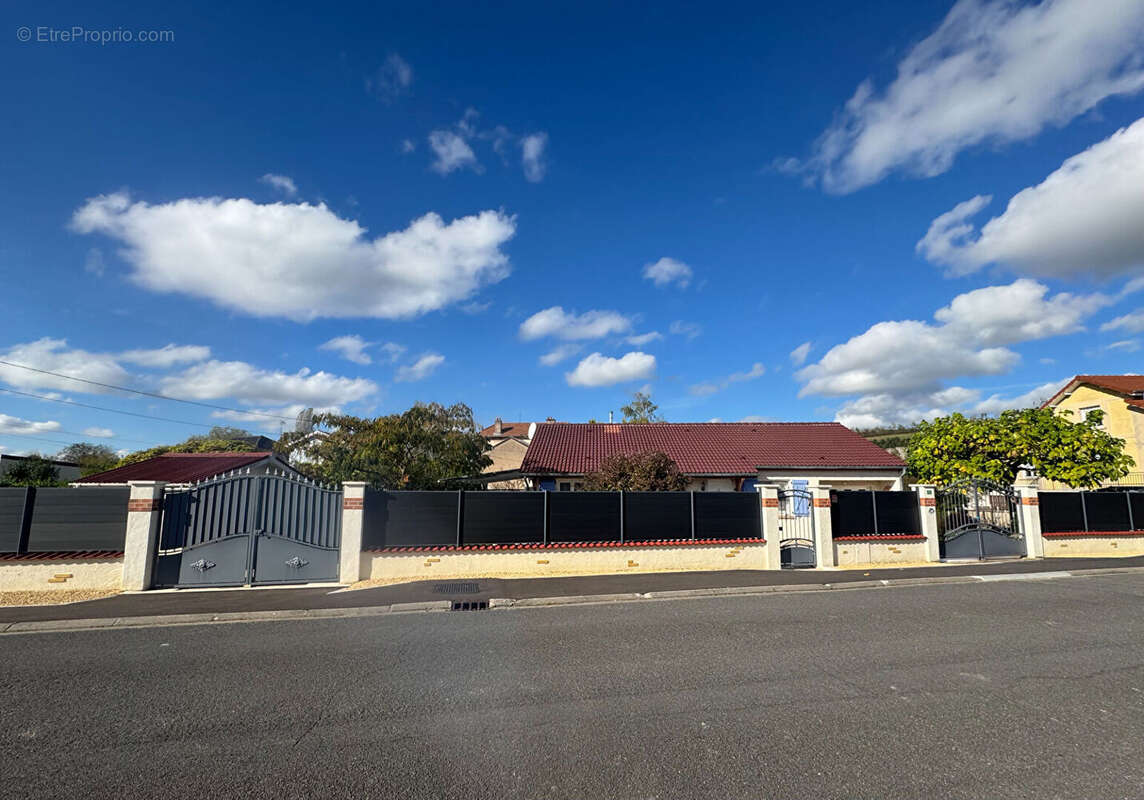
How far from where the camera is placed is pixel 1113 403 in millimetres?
29719

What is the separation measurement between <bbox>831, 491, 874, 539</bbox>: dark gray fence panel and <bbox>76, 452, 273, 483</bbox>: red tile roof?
1781cm

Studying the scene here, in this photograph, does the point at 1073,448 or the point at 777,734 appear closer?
the point at 777,734

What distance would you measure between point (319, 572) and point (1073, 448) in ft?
78.1

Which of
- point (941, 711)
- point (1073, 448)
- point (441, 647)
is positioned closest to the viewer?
point (941, 711)

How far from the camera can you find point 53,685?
5.60 m

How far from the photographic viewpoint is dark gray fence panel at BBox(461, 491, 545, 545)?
42.6 ft

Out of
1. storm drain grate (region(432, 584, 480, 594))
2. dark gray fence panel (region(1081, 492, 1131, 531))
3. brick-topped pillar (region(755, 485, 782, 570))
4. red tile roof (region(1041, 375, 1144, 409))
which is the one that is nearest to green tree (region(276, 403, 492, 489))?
storm drain grate (region(432, 584, 480, 594))

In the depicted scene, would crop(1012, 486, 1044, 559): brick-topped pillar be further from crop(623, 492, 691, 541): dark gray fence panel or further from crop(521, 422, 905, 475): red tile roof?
crop(623, 492, 691, 541): dark gray fence panel

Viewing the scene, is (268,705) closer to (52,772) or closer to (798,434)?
(52,772)

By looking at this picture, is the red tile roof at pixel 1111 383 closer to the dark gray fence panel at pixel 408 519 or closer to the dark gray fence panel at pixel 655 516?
the dark gray fence panel at pixel 655 516

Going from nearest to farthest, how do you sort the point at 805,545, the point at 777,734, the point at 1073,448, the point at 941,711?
the point at 777,734, the point at 941,711, the point at 805,545, the point at 1073,448

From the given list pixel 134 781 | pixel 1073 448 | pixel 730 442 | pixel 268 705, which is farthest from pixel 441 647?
pixel 1073 448

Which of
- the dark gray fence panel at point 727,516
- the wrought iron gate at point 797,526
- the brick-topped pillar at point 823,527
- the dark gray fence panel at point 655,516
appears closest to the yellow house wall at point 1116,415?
the brick-topped pillar at point 823,527

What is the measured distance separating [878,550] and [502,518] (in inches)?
394
